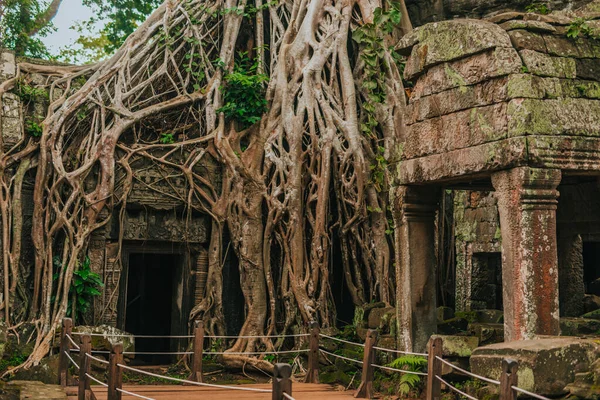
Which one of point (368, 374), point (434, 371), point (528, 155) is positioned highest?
point (528, 155)

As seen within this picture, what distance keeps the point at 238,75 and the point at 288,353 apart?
3339mm

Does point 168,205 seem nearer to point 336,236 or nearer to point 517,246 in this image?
point 336,236

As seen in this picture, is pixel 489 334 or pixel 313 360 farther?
pixel 313 360

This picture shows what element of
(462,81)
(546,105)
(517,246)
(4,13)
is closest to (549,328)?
(517,246)

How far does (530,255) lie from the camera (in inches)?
229

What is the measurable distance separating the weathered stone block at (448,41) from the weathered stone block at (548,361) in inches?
94.6

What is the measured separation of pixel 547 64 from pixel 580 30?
0.48 meters

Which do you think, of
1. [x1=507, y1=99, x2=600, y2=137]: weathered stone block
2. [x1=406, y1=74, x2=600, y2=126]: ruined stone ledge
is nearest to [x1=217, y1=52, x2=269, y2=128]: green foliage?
[x1=406, y1=74, x2=600, y2=126]: ruined stone ledge

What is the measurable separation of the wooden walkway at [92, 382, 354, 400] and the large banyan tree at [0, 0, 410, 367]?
1.52 m

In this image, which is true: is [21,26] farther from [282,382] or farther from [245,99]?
[282,382]

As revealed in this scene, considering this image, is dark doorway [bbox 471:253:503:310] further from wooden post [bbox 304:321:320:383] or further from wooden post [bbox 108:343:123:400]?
wooden post [bbox 108:343:123:400]

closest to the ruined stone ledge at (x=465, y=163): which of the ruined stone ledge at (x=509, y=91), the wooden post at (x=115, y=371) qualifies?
the ruined stone ledge at (x=509, y=91)

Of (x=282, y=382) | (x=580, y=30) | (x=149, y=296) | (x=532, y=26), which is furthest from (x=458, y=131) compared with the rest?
(x=149, y=296)

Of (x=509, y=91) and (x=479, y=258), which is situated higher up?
(x=509, y=91)
